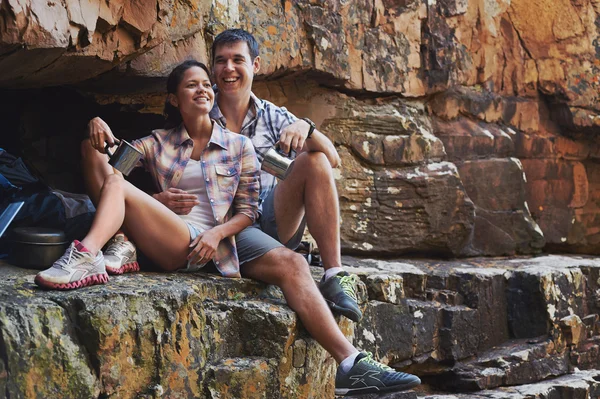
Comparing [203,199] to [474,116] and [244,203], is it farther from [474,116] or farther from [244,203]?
[474,116]

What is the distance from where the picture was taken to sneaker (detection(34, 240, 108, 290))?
102 inches

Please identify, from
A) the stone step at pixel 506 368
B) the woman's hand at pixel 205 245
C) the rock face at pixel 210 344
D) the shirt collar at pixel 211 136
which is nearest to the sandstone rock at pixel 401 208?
the rock face at pixel 210 344

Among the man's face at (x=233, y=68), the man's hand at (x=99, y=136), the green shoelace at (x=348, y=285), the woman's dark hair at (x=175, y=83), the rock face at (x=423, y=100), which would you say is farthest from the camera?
the rock face at (x=423, y=100)

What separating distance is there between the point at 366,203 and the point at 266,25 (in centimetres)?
134

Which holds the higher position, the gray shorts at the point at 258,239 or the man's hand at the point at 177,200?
the man's hand at the point at 177,200

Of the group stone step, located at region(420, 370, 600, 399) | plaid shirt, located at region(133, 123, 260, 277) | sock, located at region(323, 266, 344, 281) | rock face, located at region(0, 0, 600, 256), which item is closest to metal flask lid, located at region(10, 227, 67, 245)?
plaid shirt, located at region(133, 123, 260, 277)

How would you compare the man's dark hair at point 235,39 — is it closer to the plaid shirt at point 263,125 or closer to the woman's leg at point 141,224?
the plaid shirt at point 263,125

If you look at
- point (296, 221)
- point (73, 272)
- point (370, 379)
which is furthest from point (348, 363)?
point (73, 272)

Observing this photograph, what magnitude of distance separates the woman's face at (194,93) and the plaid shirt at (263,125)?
0.86ft

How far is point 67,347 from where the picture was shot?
98.2 inches

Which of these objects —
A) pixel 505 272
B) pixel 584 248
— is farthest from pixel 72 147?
pixel 584 248

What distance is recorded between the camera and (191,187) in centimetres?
320

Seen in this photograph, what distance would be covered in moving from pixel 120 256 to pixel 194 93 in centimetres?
71

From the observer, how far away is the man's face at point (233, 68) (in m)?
3.49
